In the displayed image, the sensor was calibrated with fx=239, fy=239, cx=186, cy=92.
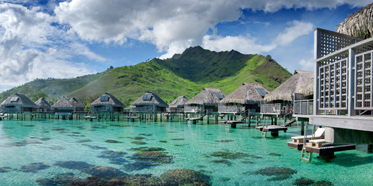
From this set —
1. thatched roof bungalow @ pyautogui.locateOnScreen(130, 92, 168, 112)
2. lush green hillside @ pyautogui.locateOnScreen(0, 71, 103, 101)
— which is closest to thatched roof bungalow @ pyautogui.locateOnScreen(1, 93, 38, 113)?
thatched roof bungalow @ pyautogui.locateOnScreen(130, 92, 168, 112)

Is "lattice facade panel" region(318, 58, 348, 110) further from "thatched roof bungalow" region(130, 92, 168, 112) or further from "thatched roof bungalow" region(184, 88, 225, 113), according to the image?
"thatched roof bungalow" region(130, 92, 168, 112)

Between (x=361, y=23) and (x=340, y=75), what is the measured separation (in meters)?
8.01

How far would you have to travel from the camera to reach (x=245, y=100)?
85.6 ft

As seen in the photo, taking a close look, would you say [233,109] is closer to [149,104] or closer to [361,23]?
[361,23]

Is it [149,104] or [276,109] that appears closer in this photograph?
[276,109]

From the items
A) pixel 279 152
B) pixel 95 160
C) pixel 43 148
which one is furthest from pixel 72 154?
pixel 279 152

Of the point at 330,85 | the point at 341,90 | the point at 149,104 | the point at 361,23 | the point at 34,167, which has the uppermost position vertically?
the point at 361,23

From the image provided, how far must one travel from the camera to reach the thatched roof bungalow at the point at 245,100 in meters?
26.2

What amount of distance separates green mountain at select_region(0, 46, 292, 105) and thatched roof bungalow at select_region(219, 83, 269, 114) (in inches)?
2191

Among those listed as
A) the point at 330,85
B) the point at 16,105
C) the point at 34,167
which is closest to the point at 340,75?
the point at 330,85

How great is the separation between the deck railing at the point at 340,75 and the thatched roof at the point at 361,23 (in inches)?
202

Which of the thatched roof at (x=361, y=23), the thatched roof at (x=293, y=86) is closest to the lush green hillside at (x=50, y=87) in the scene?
the thatched roof at (x=293, y=86)

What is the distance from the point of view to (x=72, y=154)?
10984mm

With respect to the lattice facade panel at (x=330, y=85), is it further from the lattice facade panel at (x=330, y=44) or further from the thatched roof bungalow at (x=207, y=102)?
the thatched roof bungalow at (x=207, y=102)
